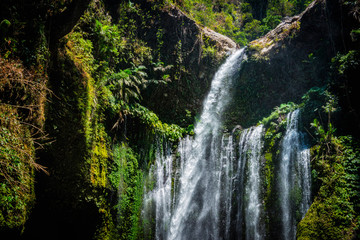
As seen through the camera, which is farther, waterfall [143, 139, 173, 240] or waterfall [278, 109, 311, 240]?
waterfall [143, 139, 173, 240]

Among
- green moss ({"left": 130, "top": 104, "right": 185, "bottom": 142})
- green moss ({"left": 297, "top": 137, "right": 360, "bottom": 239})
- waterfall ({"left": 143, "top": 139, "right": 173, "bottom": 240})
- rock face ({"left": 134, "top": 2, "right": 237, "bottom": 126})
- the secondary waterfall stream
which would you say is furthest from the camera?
rock face ({"left": 134, "top": 2, "right": 237, "bottom": 126})

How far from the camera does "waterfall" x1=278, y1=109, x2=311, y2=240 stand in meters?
7.20

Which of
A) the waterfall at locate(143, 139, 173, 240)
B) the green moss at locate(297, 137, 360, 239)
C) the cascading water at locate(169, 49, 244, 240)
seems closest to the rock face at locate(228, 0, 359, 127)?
the cascading water at locate(169, 49, 244, 240)

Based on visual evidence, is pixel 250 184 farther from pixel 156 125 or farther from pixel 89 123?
pixel 89 123

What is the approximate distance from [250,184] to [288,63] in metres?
7.15

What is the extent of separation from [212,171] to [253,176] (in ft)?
5.86

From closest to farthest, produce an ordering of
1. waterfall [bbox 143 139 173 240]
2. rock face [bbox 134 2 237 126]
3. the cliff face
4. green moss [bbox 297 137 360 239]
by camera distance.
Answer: the cliff face
green moss [bbox 297 137 360 239]
waterfall [bbox 143 139 173 240]
rock face [bbox 134 2 237 126]

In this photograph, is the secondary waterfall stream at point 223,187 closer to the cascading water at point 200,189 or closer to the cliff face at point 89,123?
the cascading water at point 200,189

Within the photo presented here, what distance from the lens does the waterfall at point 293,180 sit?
720 centimetres

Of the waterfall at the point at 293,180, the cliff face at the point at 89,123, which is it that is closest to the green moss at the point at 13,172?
the cliff face at the point at 89,123

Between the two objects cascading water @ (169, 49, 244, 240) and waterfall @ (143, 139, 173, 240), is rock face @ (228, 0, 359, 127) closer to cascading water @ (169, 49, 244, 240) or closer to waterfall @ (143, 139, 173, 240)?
cascading water @ (169, 49, 244, 240)

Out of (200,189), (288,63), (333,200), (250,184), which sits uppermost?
(288,63)

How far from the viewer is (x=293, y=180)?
25.2 feet

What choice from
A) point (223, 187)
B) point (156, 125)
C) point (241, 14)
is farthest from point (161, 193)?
point (241, 14)
